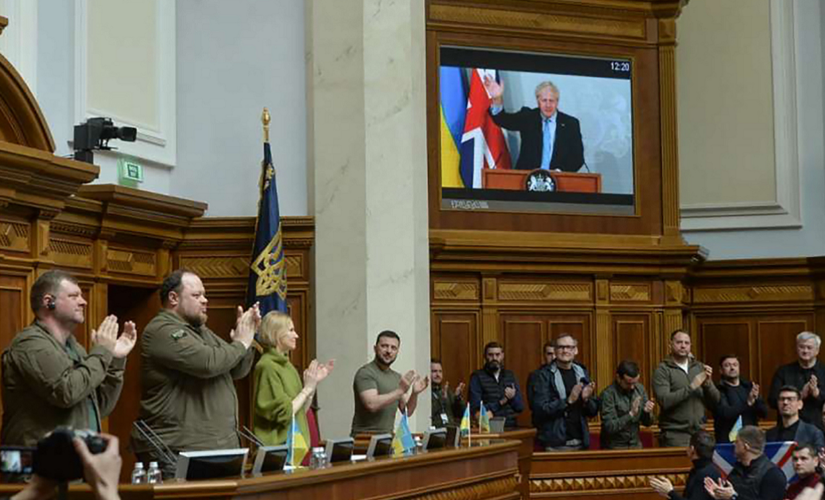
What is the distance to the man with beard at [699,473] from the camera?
8.66 metres

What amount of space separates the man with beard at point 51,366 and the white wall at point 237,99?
632 cm

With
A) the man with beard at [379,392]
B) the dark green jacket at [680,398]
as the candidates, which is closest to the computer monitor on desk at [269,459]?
the man with beard at [379,392]

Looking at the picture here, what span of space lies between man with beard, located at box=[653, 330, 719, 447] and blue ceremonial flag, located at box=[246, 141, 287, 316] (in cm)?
301

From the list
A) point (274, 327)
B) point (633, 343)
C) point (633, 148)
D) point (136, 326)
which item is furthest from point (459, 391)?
point (274, 327)

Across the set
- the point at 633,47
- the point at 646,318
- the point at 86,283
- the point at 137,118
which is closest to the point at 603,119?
the point at 633,47

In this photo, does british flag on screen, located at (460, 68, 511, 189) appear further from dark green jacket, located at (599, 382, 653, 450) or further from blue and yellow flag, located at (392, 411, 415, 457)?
blue and yellow flag, located at (392, 411, 415, 457)

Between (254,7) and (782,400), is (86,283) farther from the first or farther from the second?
(782,400)

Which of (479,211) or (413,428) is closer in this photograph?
(413,428)

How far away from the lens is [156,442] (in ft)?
21.7

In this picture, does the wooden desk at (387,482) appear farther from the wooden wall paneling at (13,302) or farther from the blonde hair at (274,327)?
the wooden wall paneling at (13,302)

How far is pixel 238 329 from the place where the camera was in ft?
22.2

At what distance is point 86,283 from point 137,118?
5.01ft

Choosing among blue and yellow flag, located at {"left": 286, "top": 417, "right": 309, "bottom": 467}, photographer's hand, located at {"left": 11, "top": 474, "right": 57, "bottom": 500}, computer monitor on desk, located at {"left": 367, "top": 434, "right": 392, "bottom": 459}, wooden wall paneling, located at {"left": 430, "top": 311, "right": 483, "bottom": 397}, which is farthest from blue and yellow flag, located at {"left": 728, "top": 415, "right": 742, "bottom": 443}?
photographer's hand, located at {"left": 11, "top": 474, "right": 57, "bottom": 500}

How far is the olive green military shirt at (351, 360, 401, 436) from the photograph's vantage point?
9.23m
